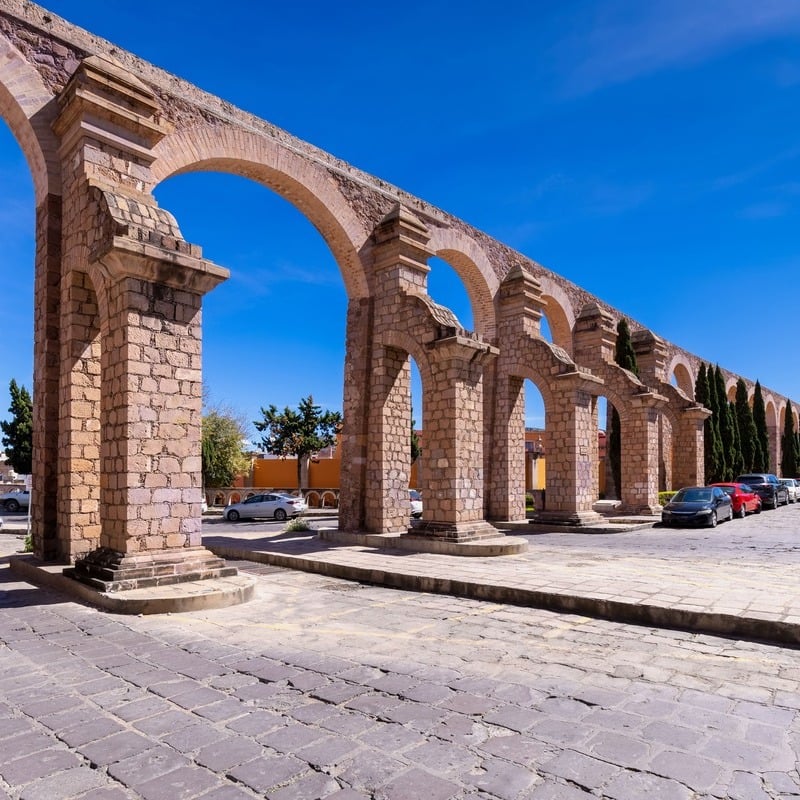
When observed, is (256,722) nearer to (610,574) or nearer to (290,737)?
(290,737)

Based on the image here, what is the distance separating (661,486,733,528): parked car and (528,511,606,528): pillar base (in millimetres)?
2579

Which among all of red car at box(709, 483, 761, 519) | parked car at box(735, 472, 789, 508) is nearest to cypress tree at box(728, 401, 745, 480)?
parked car at box(735, 472, 789, 508)

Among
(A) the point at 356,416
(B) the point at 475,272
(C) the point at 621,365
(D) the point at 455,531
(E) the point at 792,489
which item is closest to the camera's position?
(D) the point at 455,531

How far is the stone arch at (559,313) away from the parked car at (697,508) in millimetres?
5971

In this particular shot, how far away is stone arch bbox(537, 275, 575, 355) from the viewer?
19984 mm

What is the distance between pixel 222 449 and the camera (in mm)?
32812

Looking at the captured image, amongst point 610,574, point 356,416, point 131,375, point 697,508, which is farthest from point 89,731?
point 697,508

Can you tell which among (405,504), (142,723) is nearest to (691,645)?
(142,723)

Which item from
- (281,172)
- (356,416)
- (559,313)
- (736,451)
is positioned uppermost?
(281,172)

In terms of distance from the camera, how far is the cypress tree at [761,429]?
35875mm

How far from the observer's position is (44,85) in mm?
9000

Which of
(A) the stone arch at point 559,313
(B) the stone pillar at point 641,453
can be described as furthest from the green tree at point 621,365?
(A) the stone arch at point 559,313

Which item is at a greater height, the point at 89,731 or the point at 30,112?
the point at 30,112

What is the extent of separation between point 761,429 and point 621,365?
19830 mm
